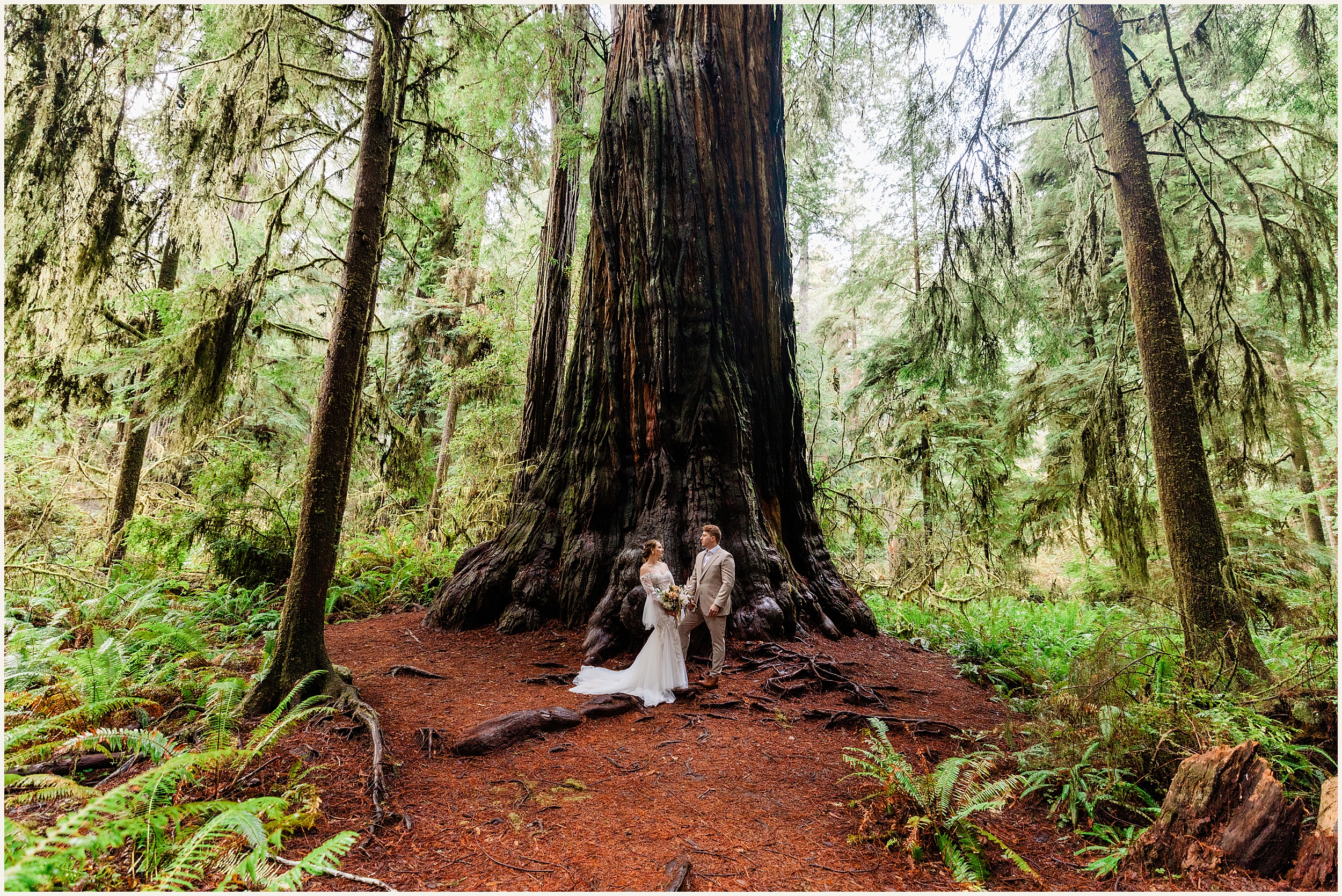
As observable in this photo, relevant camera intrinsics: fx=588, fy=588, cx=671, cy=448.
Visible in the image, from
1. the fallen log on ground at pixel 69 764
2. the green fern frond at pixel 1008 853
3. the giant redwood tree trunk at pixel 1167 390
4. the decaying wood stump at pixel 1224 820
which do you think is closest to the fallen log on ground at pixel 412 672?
the fallen log on ground at pixel 69 764

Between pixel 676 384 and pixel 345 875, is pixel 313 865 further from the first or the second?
pixel 676 384

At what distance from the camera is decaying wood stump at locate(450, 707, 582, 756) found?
392 cm

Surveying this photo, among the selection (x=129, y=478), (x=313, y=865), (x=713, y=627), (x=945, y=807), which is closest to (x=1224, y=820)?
(x=945, y=807)

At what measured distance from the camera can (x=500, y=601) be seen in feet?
21.9

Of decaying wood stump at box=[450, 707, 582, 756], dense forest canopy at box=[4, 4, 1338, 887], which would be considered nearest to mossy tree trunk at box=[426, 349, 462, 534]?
dense forest canopy at box=[4, 4, 1338, 887]

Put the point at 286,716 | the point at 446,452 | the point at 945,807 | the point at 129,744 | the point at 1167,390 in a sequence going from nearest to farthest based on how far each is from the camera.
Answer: the point at 945,807, the point at 129,744, the point at 286,716, the point at 1167,390, the point at 446,452

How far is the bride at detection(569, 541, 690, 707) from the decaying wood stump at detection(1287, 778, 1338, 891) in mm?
3694

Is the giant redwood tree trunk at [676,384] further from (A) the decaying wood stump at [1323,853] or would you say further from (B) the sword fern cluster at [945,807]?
(A) the decaying wood stump at [1323,853]

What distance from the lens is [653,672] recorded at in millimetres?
5191

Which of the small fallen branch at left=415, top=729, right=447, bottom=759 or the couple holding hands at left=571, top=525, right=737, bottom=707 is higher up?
the couple holding hands at left=571, top=525, right=737, bottom=707

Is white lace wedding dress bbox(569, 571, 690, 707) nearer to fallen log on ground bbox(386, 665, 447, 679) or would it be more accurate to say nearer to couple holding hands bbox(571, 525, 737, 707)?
couple holding hands bbox(571, 525, 737, 707)

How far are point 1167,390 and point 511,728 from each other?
5.65 meters

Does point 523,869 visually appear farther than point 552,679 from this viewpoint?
No

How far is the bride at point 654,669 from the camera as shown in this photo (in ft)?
16.8
